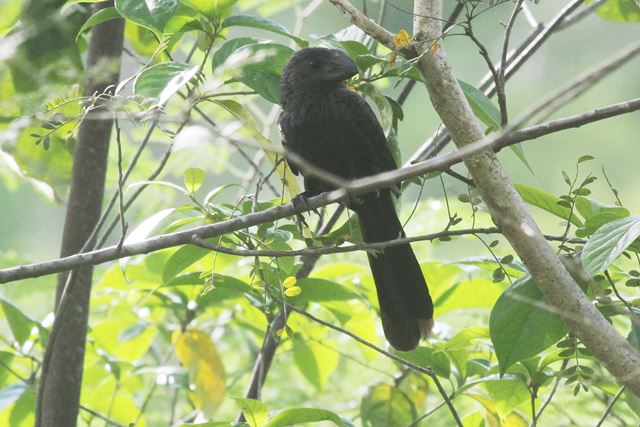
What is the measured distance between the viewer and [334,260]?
374cm

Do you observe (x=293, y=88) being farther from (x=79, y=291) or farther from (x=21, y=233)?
(x=21, y=233)

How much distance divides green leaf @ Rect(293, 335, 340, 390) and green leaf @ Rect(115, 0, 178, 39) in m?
1.29

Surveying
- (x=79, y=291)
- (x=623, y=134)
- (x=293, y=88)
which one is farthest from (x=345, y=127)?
(x=623, y=134)

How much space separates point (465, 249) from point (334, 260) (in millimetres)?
3530

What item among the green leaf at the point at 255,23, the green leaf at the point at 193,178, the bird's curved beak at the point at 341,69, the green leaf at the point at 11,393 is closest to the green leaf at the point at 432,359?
the green leaf at the point at 193,178

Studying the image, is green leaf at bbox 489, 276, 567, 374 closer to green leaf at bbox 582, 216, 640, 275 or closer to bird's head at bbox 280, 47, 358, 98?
green leaf at bbox 582, 216, 640, 275

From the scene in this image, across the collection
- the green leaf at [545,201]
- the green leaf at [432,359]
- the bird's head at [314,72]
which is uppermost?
the bird's head at [314,72]

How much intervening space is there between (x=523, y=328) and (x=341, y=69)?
4.65 feet

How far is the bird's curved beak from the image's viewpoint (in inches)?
114

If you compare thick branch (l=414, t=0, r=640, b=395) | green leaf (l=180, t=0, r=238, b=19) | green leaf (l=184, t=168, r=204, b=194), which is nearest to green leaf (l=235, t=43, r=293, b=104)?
green leaf (l=180, t=0, r=238, b=19)

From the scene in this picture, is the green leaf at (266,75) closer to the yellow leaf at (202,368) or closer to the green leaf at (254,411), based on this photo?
the green leaf at (254,411)

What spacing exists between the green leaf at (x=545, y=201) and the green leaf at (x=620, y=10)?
3.15ft

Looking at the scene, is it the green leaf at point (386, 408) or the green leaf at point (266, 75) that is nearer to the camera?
the green leaf at point (266, 75)

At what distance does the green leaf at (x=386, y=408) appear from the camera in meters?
2.62
